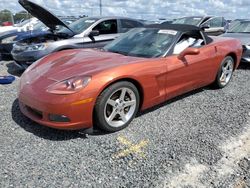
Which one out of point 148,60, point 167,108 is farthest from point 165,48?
point 167,108

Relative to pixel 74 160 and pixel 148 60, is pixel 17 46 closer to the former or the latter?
pixel 148 60

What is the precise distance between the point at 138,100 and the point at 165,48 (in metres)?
0.98

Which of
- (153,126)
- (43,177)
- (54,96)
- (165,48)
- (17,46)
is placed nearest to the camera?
(43,177)

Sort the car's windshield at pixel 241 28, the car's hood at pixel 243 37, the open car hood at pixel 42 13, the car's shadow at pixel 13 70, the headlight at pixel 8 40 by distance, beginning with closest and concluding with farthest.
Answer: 1. the open car hood at pixel 42 13
2. the car's shadow at pixel 13 70
3. the car's hood at pixel 243 37
4. the headlight at pixel 8 40
5. the car's windshield at pixel 241 28

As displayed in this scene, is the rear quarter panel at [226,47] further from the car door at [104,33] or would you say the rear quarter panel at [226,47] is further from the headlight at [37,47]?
the headlight at [37,47]

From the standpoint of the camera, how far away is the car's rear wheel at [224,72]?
18.1ft

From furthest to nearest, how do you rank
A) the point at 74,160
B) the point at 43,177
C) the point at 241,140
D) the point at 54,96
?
the point at 241,140 → the point at 54,96 → the point at 74,160 → the point at 43,177

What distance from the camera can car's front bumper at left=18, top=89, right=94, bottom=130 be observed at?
3312mm

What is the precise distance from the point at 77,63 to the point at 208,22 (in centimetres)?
937

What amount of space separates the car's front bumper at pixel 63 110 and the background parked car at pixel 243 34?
5.39m

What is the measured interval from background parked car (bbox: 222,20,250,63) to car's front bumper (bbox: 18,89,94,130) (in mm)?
5393

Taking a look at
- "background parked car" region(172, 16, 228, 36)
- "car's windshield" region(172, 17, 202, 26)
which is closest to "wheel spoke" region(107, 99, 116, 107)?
"background parked car" region(172, 16, 228, 36)

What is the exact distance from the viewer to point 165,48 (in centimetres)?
438

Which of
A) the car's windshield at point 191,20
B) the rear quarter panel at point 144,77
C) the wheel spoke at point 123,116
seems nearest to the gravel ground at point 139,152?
the wheel spoke at point 123,116
